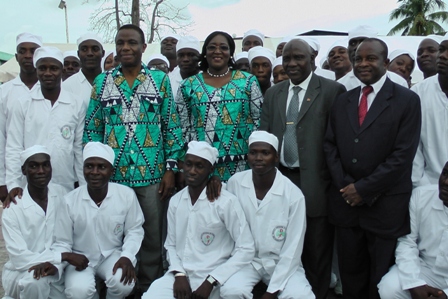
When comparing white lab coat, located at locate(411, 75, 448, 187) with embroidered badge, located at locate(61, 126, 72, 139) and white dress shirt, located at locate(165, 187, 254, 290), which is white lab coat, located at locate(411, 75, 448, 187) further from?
embroidered badge, located at locate(61, 126, 72, 139)

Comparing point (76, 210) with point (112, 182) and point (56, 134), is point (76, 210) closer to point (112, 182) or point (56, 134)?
point (112, 182)

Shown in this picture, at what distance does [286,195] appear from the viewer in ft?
13.7

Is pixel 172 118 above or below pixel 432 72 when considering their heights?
below

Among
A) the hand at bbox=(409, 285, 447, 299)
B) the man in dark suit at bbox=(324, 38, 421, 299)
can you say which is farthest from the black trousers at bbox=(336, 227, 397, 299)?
the hand at bbox=(409, 285, 447, 299)

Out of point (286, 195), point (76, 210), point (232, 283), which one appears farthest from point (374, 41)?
point (76, 210)

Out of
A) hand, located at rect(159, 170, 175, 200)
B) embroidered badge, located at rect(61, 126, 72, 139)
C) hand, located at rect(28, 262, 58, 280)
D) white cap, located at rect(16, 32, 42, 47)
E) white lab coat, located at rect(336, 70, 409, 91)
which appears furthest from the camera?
white cap, located at rect(16, 32, 42, 47)

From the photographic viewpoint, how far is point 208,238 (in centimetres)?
425

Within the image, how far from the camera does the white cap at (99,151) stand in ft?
13.9

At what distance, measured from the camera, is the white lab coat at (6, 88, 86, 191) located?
4602 millimetres

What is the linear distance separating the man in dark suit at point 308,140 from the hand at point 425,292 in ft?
2.74

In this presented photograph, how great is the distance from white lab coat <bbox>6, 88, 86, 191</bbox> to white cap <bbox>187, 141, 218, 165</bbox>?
1302 mm

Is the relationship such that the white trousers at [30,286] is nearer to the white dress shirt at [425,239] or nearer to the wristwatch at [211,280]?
the wristwatch at [211,280]

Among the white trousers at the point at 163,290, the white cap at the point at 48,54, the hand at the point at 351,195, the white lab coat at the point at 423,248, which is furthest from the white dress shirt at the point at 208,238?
the white cap at the point at 48,54

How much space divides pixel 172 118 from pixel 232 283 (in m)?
1.63
